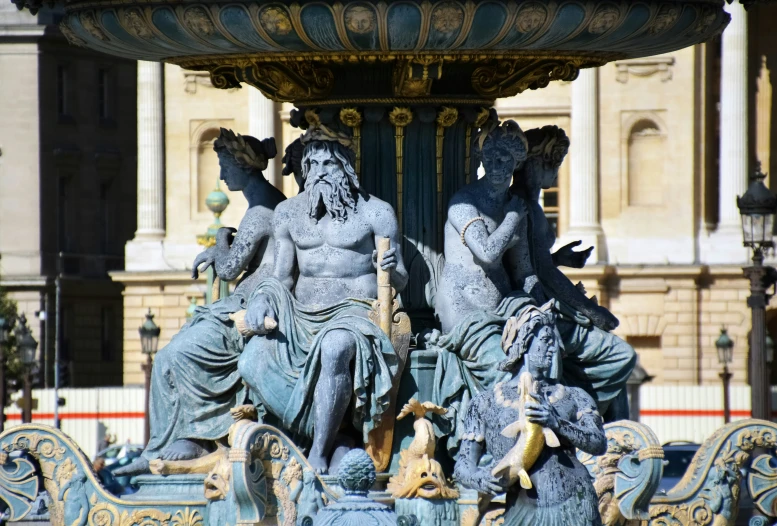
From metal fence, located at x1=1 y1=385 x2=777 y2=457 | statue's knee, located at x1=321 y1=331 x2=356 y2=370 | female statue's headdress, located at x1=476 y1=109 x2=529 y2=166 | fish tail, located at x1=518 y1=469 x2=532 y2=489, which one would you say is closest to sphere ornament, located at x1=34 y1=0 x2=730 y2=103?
female statue's headdress, located at x1=476 y1=109 x2=529 y2=166

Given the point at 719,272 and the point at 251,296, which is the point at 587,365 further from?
the point at 719,272

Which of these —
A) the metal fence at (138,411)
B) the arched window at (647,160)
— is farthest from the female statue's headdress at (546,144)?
the arched window at (647,160)

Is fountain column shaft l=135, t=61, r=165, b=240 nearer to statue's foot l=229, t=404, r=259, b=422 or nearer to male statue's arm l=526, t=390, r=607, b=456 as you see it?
statue's foot l=229, t=404, r=259, b=422

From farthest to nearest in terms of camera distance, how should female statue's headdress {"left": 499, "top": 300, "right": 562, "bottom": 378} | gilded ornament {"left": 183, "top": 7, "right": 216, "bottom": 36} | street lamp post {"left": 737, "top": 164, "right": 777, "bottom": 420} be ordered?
street lamp post {"left": 737, "top": 164, "right": 777, "bottom": 420}
gilded ornament {"left": 183, "top": 7, "right": 216, "bottom": 36}
female statue's headdress {"left": 499, "top": 300, "right": 562, "bottom": 378}

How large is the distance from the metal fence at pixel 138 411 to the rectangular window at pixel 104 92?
17341 mm

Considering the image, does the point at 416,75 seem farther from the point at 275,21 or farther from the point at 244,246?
the point at 244,246

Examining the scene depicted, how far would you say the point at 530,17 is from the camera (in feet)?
41.2

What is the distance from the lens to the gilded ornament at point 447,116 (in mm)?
13586

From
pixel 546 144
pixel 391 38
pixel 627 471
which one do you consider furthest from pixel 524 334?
pixel 546 144

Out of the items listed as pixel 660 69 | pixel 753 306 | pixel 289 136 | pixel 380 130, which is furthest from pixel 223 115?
pixel 380 130

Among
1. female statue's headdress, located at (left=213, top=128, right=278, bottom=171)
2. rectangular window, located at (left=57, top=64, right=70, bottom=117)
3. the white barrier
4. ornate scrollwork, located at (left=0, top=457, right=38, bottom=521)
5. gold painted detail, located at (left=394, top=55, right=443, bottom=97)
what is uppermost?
rectangular window, located at (left=57, top=64, right=70, bottom=117)

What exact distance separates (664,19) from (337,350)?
2.14m

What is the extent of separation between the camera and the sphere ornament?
12.5m

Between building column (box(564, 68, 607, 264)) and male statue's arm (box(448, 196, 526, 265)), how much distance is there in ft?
164
